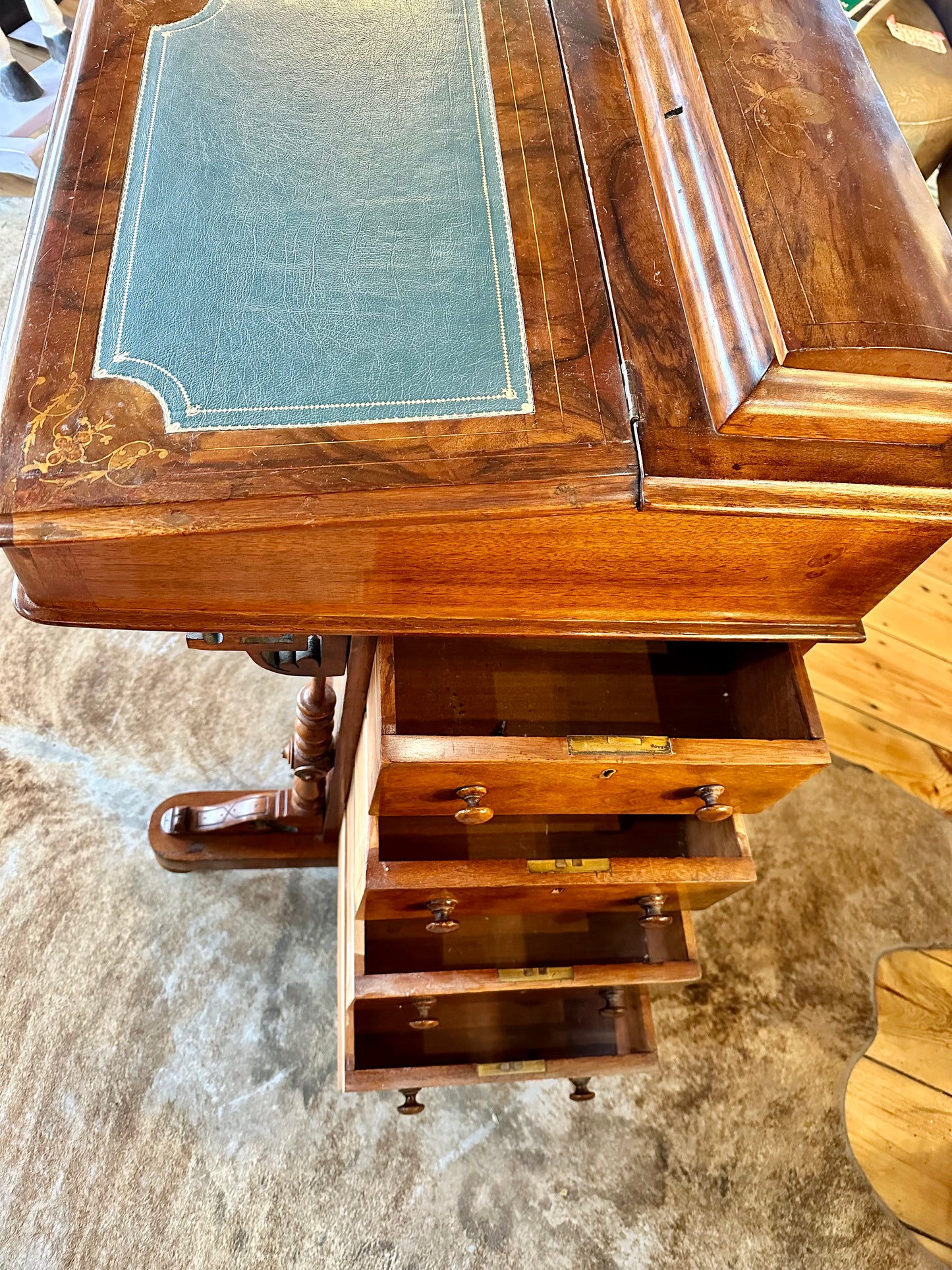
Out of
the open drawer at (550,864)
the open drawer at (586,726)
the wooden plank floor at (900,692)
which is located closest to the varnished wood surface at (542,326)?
the open drawer at (586,726)

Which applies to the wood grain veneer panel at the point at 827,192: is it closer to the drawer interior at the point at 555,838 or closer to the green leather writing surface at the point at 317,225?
the green leather writing surface at the point at 317,225

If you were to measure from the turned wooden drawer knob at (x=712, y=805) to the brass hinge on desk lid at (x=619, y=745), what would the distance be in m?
0.08

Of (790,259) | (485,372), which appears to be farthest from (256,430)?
(790,259)

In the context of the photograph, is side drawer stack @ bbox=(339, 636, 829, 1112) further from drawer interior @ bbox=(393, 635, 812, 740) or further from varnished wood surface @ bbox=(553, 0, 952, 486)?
varnished wood surface @ bbox=(553, 0, 952, 486)

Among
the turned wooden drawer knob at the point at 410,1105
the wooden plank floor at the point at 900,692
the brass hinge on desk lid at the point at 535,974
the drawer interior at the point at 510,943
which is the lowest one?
the wooden plank floor at the point at 900,692

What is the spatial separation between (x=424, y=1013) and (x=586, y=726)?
1.40ft

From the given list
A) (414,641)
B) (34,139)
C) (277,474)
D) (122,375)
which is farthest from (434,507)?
(34,139)

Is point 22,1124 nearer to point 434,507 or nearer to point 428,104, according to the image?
point 434,507

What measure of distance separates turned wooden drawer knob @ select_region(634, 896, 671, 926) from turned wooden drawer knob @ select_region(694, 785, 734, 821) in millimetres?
125

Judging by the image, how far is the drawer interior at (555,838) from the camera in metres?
1.12

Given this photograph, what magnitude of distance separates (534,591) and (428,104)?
501 mm

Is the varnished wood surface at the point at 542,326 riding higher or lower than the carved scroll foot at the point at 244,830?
higher

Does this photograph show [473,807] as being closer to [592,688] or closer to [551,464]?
[592,688]

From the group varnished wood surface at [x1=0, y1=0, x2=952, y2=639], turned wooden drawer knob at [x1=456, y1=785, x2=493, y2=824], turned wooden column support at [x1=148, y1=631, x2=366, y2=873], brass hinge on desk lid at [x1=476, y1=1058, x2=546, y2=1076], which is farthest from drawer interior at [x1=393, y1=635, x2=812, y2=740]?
brass hinge on desk lid at [x1=476, y1=1058, x2=546, y2=1076]
